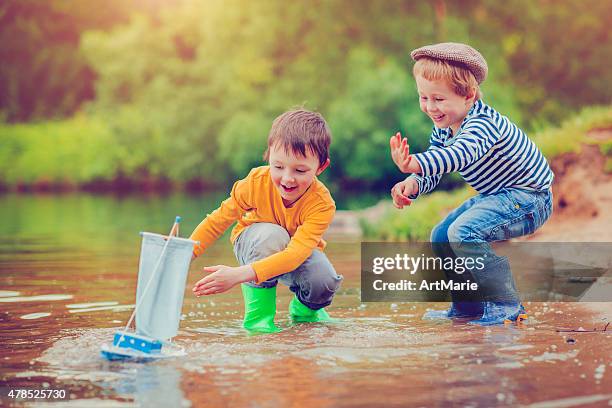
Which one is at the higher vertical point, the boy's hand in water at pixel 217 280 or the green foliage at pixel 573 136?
the green foliage at pixel 573 136

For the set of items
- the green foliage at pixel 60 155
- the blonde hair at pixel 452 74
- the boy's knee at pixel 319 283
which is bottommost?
the boy's knee at pixel 319 283

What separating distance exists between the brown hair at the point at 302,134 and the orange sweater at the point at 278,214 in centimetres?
17

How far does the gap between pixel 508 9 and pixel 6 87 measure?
1815cm

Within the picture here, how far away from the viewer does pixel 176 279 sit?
3.55 m

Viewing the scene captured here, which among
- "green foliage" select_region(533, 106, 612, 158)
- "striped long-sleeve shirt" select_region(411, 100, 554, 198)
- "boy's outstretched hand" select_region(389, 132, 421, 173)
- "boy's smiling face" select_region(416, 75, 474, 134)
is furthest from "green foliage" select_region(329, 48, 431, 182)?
"boy's outstretched hand" select_region(389, 132, 421, 173)

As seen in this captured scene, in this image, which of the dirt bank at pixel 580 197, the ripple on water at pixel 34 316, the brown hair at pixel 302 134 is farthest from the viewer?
the dirt bank at pixel 580 197

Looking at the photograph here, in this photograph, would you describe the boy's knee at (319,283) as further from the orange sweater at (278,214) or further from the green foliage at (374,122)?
the green foliage at (374,122)

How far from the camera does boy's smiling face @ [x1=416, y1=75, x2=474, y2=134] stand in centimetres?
439

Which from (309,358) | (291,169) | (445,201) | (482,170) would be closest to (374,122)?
(445,201)

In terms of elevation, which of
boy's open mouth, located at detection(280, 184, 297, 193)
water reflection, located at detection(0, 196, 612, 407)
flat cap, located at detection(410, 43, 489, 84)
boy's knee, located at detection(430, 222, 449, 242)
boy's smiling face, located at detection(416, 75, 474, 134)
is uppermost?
flat cap, located at detection(410, 43, 489, 84)

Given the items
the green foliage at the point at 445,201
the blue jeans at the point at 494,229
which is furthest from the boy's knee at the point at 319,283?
the green foliage at the point at 445,201

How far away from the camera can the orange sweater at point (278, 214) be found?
427 cm

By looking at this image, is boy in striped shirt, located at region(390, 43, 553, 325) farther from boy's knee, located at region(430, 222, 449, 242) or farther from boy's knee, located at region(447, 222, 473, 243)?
boy's knee, located at region(430, 222, 449, 242)

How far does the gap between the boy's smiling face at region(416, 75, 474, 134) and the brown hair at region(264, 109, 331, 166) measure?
515 mm
